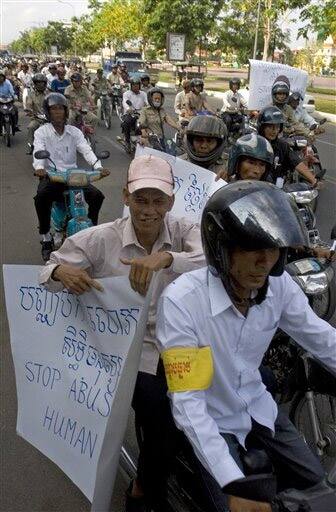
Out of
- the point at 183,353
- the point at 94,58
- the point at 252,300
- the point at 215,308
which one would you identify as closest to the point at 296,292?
the point at 252,300

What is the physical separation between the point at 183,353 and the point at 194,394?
123mm

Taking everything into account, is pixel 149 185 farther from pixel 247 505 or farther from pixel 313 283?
pixel 313 283

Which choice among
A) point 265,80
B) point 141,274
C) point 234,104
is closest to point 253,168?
point 141,274

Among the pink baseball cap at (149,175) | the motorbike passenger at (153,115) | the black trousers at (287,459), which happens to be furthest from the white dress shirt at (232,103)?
the black trousers at (287,459)

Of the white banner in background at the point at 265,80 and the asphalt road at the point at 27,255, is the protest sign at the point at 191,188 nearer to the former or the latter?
the asphalt road at the point at 27,255

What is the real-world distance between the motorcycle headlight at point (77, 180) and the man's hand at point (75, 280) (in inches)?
124

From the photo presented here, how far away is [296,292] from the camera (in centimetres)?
190

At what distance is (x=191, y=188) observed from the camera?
155 inches

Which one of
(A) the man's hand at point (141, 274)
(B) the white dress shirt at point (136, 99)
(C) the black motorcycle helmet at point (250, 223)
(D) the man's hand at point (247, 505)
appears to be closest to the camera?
(D) the man's hand at point (247, 505)

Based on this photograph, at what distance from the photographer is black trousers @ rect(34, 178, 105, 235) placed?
17.6 ft

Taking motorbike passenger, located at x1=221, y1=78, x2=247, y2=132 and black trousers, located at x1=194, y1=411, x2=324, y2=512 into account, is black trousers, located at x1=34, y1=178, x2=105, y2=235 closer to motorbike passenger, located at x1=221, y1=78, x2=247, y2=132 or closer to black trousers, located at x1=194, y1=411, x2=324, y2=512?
black trousers, located at x1=194, y1=411, x2=324, y2=512

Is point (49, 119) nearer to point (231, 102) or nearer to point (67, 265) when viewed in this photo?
point (67, 265)

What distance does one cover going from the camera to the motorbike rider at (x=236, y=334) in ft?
5.05

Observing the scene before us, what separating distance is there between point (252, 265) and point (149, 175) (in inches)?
34.2
